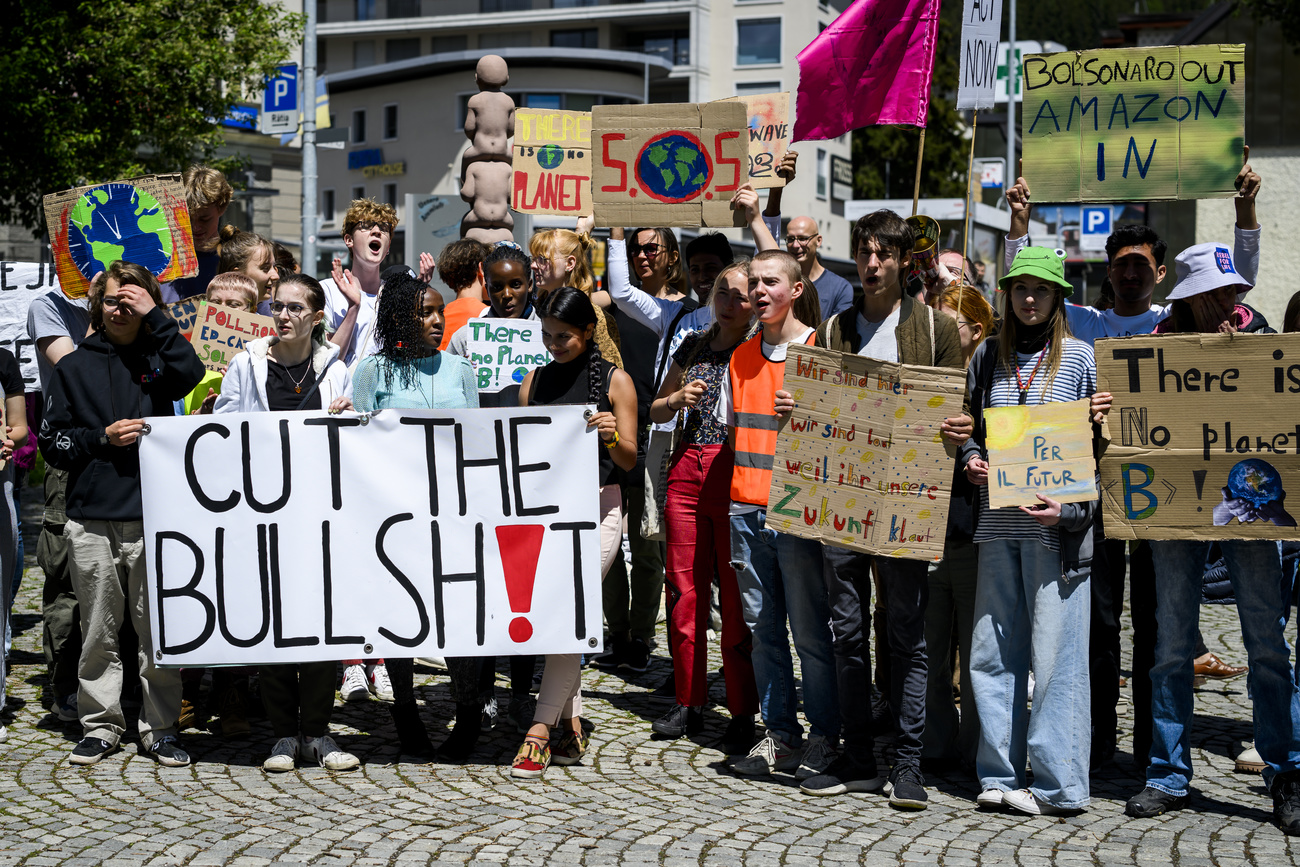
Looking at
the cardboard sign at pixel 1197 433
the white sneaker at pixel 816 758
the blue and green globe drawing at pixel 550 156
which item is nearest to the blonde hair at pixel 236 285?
the blue and green globe drawing at pixel 550 156

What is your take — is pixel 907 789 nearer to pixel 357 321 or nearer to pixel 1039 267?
pixel 1039 267

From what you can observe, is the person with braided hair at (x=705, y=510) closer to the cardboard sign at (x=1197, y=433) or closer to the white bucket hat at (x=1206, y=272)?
the cardboard sign at (x=1197, y=433)

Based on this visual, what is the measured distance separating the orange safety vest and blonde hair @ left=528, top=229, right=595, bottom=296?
1.45 metres

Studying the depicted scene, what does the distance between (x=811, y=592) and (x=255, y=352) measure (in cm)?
266

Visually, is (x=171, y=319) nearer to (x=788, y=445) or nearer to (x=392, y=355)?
(x=392, y=355)

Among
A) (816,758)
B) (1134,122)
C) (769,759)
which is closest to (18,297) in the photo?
(769,759)

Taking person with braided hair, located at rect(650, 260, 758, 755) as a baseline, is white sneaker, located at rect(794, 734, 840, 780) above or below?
below

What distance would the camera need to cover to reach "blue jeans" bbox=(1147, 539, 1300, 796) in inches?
208

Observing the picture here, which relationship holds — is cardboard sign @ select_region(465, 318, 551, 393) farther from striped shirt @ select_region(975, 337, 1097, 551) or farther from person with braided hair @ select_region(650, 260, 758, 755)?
striped shirt @ select_region(975, 337, 1097, 551)

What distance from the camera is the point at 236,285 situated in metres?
7.07

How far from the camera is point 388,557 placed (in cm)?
578

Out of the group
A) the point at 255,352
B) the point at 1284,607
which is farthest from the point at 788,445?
the point at 255,352

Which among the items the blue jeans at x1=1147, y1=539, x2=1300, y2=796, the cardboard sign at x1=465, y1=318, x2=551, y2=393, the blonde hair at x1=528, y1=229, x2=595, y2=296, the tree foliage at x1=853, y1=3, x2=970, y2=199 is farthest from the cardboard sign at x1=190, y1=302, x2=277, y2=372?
the tree foliage at x1=853, y1=3, x2=970, y2=199

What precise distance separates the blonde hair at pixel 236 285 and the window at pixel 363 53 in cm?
6175
